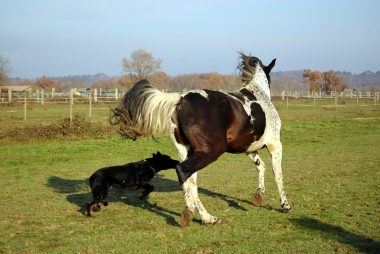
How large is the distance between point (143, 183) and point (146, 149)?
26.4 feet

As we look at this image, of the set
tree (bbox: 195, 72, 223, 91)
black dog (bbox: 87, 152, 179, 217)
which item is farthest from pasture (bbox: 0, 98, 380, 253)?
tree (bbox: 195, 72, 223, 91)

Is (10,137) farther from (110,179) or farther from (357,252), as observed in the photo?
(357,252)

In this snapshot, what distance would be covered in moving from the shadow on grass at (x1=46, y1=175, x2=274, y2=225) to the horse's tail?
1512 mm

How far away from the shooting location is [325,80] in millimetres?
98812

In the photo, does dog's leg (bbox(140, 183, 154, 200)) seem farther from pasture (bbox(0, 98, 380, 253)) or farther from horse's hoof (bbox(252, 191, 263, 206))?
horse's hoof (bbox(252, 191, 263, 206))

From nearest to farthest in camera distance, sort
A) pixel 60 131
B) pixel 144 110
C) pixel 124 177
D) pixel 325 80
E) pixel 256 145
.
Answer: pixel 144 110 < pixel 256 145 < pixel 124 177 < pixel 60 131 < pixel 325 80

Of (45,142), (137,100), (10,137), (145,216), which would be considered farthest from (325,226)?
(10,137)

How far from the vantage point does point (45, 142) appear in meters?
17.9

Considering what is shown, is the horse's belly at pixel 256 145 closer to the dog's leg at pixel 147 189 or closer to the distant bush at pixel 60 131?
the dog's leg at pixel 147 189

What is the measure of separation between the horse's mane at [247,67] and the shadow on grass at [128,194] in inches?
91.2

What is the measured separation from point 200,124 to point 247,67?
8.50 ft

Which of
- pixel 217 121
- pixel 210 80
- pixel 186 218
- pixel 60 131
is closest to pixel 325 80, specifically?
pixel 210 80

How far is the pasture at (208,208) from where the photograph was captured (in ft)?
17.8

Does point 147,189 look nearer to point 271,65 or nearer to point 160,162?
point 160,162
